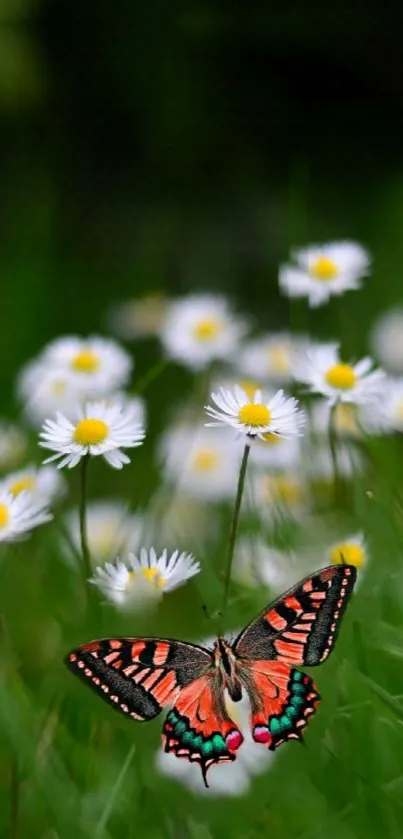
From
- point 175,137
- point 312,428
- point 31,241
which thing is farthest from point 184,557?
point 175,137

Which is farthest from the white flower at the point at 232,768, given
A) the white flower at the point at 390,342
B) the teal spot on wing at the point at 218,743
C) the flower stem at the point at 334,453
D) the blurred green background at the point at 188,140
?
the blurred green background at the point at 188,140

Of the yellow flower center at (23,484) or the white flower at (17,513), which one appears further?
the yellow flower center at (23,484)

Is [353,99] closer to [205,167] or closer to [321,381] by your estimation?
[205,167]

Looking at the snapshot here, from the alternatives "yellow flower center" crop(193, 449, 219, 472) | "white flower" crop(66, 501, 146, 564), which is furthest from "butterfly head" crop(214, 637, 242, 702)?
"yellow flower center" crop(193, 449, 219, 472)

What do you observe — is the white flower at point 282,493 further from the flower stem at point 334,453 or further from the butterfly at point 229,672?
the butterfly at point 229,672

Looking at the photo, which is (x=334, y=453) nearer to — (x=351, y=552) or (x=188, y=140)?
(x=351, y=552)

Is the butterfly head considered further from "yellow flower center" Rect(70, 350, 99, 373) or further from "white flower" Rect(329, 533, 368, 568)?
"yellow flower center" Rect(70, 350, 99, 373)
